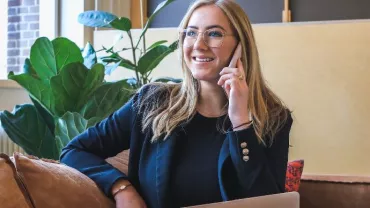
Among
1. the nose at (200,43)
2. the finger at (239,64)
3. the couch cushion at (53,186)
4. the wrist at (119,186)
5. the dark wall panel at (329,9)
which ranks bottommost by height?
the wrist at (119,186)

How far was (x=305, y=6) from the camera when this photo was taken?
3.00m

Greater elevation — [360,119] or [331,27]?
[331,27]

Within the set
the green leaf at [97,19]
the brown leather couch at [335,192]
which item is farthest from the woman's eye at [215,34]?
the green leaf at [97,19]

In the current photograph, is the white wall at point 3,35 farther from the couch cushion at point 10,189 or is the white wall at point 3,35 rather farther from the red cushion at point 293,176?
the couch cushion at point 10,189

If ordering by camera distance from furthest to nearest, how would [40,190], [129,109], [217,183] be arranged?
[129,109], [217,183], [40,190]

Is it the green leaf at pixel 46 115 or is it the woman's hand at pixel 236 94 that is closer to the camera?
the woman's hand at pixel 236 94

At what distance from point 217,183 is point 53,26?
1.93 m

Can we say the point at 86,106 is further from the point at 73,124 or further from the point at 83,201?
the point at 83,201

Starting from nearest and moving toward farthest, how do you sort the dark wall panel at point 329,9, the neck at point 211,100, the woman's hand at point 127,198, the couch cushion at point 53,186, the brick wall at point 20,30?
the couch cushion at point 53,186
the woman's hand at point 127,198
the neck at point 211,100
the dark wall panel at point 329,9
the brick wall at point 20,30

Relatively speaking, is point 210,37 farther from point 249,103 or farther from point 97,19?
point 97,19

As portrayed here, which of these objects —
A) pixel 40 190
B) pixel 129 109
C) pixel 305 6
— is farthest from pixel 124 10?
A: pixel 40 190

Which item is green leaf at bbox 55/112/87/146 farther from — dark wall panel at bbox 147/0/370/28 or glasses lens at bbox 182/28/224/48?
dark wall panel at bbox 147/0/370/28

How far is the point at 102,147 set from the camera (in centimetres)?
142

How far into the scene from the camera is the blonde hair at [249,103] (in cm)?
141
